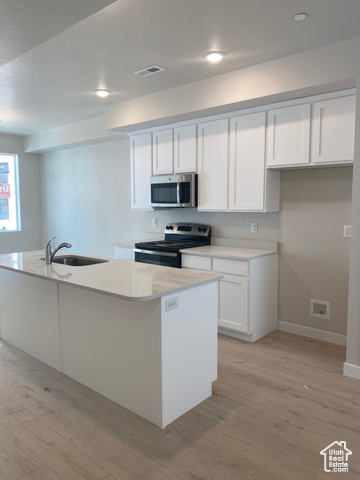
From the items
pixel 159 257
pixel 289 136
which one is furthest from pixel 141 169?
pixel 289 136

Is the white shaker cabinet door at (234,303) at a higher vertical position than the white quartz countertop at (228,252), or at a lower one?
lower

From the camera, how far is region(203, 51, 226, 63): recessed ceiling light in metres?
2.93

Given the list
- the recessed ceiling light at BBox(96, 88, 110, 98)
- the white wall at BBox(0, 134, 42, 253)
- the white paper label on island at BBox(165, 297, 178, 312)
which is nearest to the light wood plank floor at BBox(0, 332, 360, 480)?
the white paper label on island at BBox(165, 297, 178, 312)

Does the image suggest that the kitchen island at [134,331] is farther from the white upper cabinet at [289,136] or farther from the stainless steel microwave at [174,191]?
the white upper cabinet at [289,136]

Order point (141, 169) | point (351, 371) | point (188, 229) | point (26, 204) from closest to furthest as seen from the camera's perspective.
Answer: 1. point (351, 371)
2. point (188, 229)
3. point (141, 169)
4. point (26, 204)

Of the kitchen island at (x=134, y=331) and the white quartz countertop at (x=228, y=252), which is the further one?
the white quartz countertop at (x=228, y=252)

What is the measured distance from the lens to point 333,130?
3.00m

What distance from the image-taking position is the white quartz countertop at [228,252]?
351 cm

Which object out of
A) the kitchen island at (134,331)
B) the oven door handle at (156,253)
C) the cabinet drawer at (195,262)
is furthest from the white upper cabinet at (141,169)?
the kitchen island at (134,331)

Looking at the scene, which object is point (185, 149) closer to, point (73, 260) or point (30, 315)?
point (73, 260)

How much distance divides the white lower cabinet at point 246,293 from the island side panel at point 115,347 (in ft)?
5.02

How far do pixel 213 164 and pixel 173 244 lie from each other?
1083 millimetres

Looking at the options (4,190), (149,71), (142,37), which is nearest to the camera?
(142,37)

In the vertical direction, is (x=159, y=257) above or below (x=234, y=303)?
above
